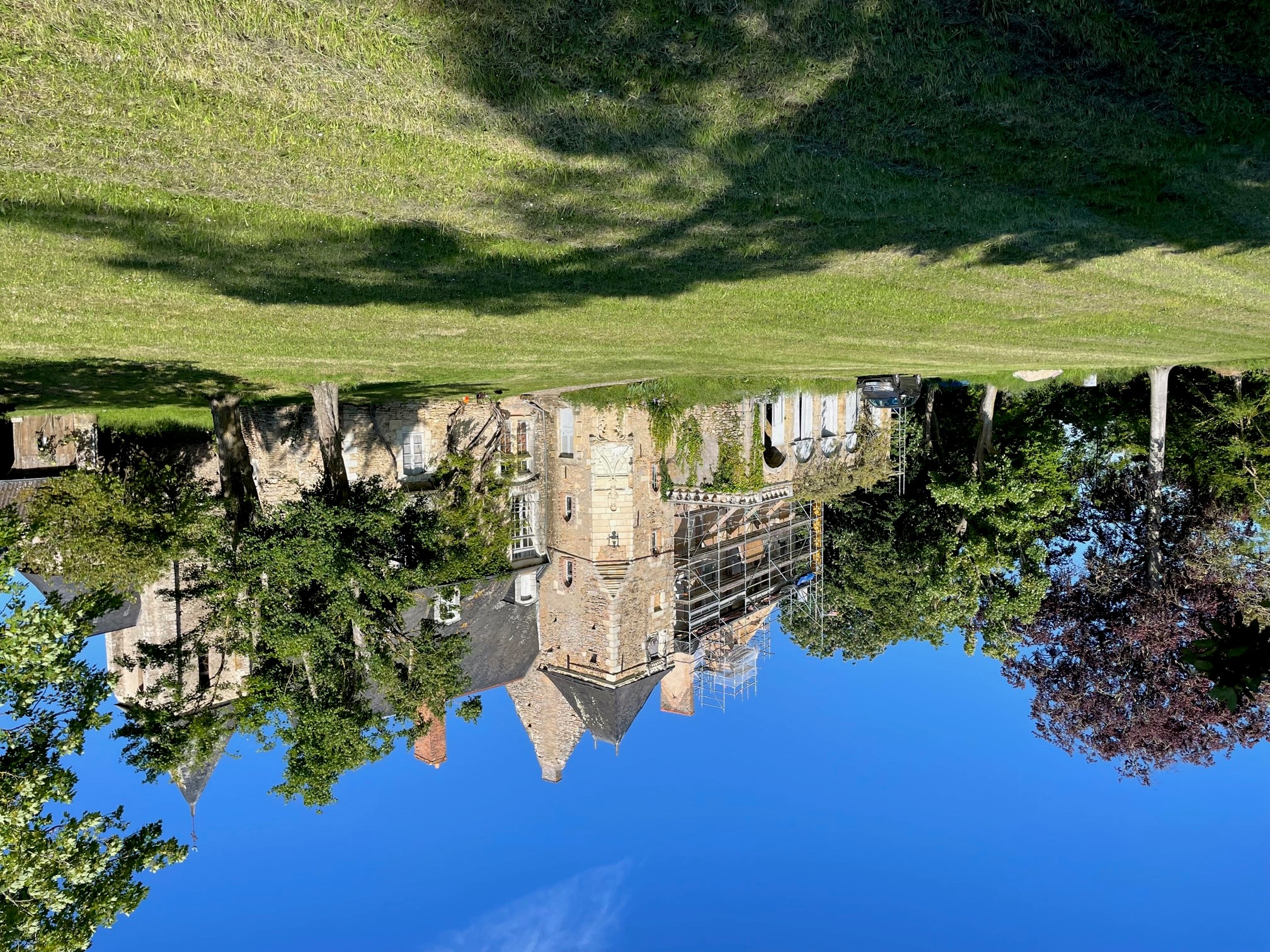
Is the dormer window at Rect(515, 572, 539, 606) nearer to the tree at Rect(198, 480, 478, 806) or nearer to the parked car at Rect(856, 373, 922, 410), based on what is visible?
the tree at Rect(198, 480, 478, 806)

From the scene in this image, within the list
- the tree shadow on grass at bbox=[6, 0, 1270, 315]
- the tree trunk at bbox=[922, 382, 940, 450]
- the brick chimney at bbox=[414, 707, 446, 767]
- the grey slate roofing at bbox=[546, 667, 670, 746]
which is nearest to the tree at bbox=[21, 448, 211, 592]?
the tree shadow on grass at bbox=[6, 0, 1270, 315]

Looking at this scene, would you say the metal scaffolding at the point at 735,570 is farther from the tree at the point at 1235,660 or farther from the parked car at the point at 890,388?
the tree at the point at 1235,660

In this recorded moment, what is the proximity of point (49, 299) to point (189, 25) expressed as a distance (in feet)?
16.0

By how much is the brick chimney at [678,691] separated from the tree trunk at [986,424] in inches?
450

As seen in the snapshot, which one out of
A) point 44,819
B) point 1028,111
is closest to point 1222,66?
point 1028,111

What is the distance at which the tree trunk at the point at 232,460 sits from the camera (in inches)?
523

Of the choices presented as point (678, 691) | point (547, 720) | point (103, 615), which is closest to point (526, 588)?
point (547, 720)

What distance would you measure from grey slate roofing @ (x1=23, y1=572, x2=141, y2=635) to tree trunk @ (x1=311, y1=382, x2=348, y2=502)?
182 inches

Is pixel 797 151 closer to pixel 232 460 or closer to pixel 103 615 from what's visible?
pixel 232 460

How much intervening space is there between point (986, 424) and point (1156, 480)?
14.8 feet

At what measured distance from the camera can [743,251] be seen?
9695mm

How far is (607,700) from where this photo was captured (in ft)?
63.3

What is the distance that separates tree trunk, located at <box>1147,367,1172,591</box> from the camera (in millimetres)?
19031

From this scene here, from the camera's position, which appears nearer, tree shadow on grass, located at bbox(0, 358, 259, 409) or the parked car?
tree shadow on grass, located at bbox(0, 358, 259, 409)
